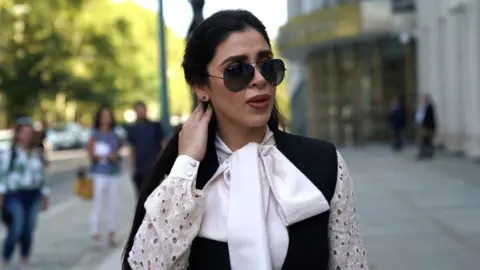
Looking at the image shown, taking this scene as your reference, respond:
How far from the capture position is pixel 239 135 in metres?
2.42

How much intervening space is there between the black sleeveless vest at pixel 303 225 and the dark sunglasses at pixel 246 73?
214 millimetres

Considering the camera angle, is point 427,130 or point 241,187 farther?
point 427,130

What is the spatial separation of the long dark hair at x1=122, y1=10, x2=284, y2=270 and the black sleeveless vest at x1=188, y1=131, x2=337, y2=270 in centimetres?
10

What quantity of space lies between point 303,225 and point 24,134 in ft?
23.8

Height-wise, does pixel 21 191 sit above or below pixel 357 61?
below

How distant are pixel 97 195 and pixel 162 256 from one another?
822 cm

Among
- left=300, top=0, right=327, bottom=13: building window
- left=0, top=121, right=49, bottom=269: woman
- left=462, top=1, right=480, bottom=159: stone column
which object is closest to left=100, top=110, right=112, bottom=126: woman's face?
left=0, top=121, right=49, bottom=269: woman

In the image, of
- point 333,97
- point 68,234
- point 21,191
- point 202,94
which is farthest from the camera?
point 333,97

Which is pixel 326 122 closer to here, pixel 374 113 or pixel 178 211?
pixel 374 113

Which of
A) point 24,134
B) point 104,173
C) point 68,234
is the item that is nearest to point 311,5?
point 68,234

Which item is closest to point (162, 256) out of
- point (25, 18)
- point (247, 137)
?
point (247, 137)

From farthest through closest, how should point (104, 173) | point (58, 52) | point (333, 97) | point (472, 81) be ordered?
point (58, 52)
point (333, 97)
point (472, 81)
point (104, 173)

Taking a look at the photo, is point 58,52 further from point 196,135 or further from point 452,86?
point 196,135

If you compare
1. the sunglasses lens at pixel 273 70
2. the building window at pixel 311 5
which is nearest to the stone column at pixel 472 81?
the building window at pixel 311 5
